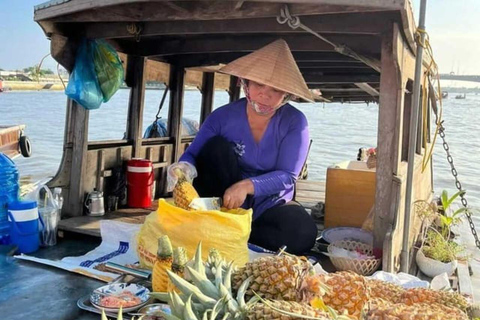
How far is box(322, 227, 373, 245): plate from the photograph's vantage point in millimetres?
3960

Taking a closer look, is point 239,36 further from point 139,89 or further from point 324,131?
point 324,131

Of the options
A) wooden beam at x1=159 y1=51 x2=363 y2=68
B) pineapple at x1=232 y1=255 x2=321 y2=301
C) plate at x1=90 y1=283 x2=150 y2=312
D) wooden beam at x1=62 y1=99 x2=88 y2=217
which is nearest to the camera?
pineapple at x1=232 y1=255 x2=321 y2=301

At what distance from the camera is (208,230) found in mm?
2689

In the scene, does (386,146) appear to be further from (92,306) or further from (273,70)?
(92,306)

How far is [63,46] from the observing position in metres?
4.04

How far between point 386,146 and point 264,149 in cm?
94

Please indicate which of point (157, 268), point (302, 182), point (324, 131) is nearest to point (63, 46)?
point (157, 268)

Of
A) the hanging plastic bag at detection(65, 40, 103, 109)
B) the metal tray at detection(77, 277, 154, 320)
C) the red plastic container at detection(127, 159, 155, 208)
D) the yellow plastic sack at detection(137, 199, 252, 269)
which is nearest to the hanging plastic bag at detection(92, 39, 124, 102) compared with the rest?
the hanging plastic bag at detection(65, 40, 103, 109)

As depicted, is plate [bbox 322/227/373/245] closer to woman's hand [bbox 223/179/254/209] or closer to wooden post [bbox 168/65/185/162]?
woman's hand [bbox 223/179/254/209]

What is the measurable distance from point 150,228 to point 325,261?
4.93ft

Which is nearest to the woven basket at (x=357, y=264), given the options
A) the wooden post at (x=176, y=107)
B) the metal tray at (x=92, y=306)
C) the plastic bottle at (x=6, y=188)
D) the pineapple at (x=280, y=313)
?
the metal tray at (x=92, y=306)

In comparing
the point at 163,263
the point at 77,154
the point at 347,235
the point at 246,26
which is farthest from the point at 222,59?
the point at 163,263

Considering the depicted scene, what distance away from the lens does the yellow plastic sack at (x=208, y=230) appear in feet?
8.82

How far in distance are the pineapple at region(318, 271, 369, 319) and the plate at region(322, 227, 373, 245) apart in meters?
2.29
